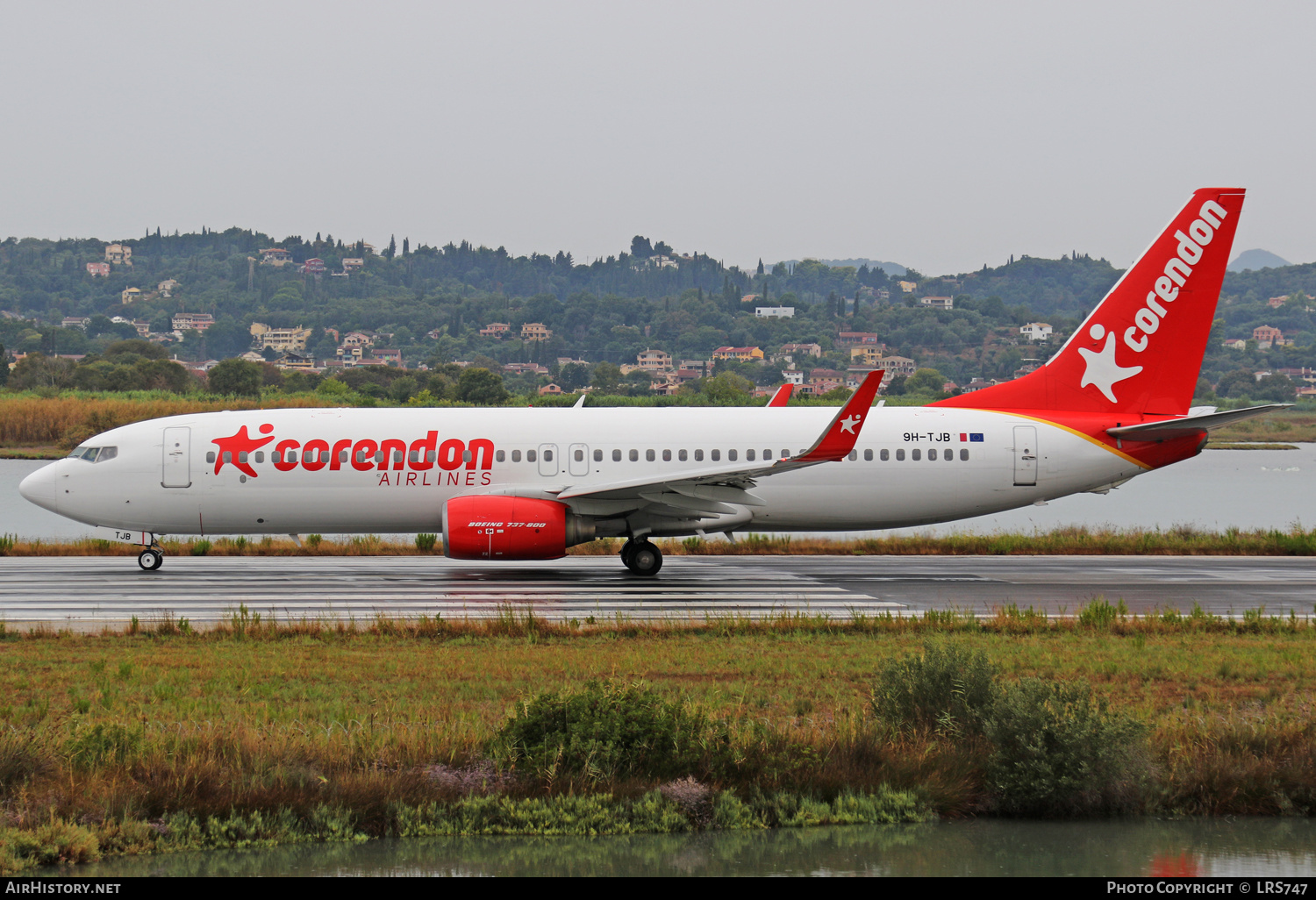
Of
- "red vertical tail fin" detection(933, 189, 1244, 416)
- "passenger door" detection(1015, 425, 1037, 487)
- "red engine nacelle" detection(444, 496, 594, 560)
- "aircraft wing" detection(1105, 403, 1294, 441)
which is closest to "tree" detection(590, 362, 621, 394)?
"red vertical tail fin" detection(933, 189, 1244, 416)

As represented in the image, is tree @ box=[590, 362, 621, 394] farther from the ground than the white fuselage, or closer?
farther from the ground

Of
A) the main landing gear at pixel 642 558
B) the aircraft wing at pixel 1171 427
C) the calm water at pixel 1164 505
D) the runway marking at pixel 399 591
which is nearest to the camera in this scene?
the runway marking at pixel 399 591

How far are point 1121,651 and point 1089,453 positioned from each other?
12.2 metres

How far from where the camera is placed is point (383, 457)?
933 inches

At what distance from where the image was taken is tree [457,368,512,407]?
73.3 meters

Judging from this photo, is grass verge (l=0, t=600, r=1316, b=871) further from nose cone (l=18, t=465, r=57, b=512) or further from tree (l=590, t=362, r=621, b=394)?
tree (l=590, t=362, r=621, b=394)

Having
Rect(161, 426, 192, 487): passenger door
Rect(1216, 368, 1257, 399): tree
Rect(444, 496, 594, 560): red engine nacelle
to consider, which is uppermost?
Rect(1216, 368, 1257, 399): tree

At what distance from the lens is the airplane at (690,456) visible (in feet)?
77.5

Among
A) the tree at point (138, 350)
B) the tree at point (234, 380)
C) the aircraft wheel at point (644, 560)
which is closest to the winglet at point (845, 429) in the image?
the aircraft wheel at point (644, 560)

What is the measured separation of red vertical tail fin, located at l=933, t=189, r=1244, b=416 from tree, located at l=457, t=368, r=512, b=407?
167 feet

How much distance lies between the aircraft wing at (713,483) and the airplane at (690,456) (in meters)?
0.05

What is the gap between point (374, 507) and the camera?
2372 cm

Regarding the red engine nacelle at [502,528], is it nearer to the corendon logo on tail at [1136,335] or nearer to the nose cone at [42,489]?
the nose cone at [42,489]
